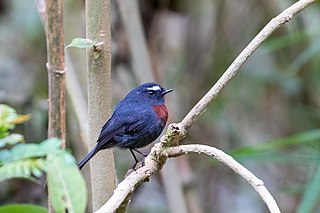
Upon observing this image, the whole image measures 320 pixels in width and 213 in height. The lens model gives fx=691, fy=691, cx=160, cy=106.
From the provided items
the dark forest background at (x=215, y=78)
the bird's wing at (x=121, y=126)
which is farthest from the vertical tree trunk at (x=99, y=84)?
the dark forest background at (x=215, y=78)

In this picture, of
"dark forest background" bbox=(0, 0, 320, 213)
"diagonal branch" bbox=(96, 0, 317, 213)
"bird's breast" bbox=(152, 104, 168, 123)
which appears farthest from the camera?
"dark forest background" bbox=(0, 0, 320, 213)

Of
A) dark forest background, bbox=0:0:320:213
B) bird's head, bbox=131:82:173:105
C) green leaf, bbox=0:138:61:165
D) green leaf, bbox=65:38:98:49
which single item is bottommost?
dark forest background, bbox=0:0:320:213

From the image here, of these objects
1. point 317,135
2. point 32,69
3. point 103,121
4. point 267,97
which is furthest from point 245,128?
point 103,121

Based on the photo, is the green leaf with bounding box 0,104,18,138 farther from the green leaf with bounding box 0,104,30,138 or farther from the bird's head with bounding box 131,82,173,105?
the bird's head with bounding box 131,82,173,105

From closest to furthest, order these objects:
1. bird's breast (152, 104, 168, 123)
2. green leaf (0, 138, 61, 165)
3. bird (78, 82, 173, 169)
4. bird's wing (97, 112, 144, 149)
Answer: green leaf (0, 138, 61, 165) → bird's wing (97, 112, 144, 149) → bird (78, 82, 173, 169) → bird's breast (152, 104, 168, 123)

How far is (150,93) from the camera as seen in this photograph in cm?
198

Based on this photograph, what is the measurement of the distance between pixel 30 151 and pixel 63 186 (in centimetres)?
5

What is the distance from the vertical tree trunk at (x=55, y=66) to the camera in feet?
3.57

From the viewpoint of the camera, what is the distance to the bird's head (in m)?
1.95

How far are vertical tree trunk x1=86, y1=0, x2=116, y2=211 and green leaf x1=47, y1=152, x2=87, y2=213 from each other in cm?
46

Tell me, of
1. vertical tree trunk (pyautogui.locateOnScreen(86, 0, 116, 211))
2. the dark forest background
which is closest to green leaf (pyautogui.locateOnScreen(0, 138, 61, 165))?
vertical tree trunk (pyautogui.locateOnScreen(86, 0, 116, 211))

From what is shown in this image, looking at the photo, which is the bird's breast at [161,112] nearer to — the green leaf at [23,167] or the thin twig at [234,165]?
the thin twig at [234,165]

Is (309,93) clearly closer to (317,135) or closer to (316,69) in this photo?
(316,69)

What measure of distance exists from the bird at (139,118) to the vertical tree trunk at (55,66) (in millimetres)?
626
